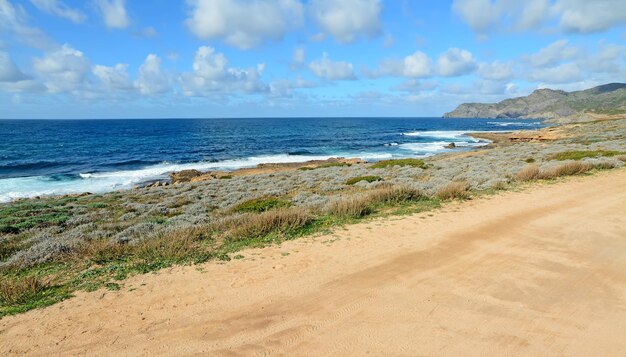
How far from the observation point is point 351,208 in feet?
35.6

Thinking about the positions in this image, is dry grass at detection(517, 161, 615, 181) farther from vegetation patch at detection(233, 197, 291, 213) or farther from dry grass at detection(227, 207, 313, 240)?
dry grass at detection(227, 207, 313, 240)

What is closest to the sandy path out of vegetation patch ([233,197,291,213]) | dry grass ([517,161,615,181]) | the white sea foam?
vegetation patch ([233,197,291,213])

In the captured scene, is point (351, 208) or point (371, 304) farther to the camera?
point (351, 208)

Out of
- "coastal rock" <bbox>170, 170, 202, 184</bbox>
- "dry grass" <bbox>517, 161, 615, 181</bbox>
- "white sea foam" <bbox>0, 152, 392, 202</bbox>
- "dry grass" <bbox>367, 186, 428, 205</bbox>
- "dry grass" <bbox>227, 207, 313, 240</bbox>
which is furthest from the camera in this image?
"coastal rock" <bbox>170, 170, 202, 184</bbox>

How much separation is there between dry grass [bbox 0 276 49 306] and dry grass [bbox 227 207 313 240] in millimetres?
3874

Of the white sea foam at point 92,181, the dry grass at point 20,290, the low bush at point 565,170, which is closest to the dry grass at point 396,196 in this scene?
the low bush at point 565,170

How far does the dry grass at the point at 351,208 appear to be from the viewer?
1071 centimetres

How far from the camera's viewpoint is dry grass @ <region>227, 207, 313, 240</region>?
905 cm

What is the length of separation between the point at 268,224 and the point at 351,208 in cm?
280

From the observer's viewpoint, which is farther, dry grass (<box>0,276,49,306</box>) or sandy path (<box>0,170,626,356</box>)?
dry grass (<box>0,276,49,306</box>)

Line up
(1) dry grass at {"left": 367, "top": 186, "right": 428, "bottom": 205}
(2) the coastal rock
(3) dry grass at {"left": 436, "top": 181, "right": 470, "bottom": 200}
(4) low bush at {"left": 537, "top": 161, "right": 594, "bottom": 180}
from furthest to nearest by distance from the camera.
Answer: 1. (2) the coastal rock
2. (4) low bush at {"left": 537, "top": 161, "right": 594, "bottom": 180}
3. (3) dry grass at {"left": 436, "top": 181, "right": 470, "bottom": 200}
4. (1) dry grass at {"left": 367, "top": 186, "right": 428, "bottom": 205}

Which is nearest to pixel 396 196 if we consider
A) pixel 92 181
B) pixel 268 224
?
pixel 268 224

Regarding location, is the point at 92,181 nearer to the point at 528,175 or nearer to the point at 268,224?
the point at 268,224

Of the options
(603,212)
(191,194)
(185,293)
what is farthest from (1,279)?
(603,212)
